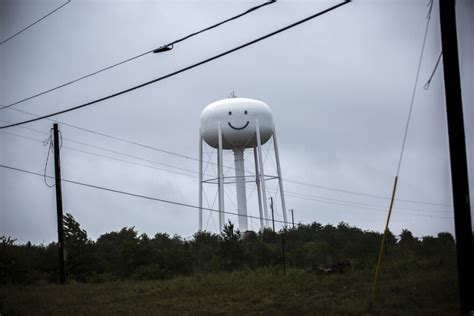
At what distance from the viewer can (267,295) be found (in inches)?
827

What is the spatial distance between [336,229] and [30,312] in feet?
134

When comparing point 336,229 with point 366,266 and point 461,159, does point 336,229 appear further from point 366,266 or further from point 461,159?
point 461,159

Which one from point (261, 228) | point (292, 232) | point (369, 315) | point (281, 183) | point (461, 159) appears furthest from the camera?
point (292, 232)

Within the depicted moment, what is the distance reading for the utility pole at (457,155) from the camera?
596 inches

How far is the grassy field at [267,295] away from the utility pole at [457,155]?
1279 millimetres

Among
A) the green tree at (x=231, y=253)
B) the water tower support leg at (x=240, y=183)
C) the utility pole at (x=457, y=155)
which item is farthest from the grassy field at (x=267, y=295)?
the water tower support leg at (x=240, y=183)

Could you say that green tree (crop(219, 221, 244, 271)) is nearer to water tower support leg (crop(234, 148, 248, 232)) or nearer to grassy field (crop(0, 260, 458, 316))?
water tower support leg (crop(234, 148, 248, 232))

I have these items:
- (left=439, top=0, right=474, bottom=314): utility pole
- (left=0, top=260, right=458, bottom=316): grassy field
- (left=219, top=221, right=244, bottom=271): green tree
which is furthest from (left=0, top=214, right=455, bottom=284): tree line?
(left=439, top=0, right=474, bottom=314): utility pole

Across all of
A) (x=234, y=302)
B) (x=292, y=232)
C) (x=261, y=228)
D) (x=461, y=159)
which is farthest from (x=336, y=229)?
(x=461, y=159)

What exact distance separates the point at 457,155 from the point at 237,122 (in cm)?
3117

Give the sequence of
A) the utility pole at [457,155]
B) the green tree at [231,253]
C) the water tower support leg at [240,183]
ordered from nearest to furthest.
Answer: the utility pole at [457,155]
the green tree at [231,253]
the water tower support leg at [240,183]

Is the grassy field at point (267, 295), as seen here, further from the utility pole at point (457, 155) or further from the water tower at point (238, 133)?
the water tower at point (238, 133)

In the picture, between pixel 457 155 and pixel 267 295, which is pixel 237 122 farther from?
pixel 457 155

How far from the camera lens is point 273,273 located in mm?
28703
